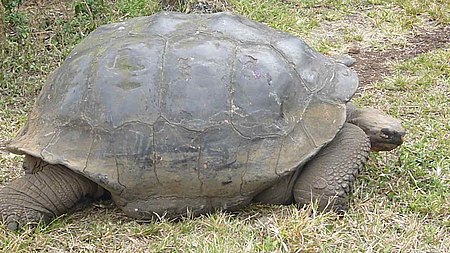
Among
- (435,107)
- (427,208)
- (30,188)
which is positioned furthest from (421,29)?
(30,188)

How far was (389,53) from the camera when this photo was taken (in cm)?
669

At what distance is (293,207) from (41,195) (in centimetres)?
134

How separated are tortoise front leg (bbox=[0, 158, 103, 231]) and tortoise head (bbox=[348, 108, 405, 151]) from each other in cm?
159

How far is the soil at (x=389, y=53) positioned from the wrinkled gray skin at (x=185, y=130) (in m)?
2.17

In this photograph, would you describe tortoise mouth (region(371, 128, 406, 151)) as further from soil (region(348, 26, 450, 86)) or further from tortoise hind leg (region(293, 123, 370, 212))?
soil (region(348, 26, 450, 86))

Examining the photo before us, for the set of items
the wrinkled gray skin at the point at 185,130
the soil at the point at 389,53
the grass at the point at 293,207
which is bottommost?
the soil at the point at 389,53

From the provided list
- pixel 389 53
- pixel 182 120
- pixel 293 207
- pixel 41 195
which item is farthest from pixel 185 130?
pixel 389 53

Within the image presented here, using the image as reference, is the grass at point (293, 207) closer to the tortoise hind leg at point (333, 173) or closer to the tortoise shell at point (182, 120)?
the tortoise hind leg at point (333, 173)

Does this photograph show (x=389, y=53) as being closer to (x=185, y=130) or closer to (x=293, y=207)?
(x=293, y=207)

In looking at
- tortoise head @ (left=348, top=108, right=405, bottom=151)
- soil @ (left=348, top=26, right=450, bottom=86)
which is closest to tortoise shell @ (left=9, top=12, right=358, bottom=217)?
tortoise head @ (left=348, top=108, right=405, bottom=151)

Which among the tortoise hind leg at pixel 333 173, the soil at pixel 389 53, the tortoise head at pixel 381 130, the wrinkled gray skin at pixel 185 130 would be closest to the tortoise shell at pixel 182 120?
the wrinkled gray skin at pixel 185 130

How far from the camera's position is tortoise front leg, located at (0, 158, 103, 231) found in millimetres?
3756

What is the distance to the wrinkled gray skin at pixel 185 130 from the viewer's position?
3629 mm

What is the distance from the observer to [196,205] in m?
3.80
